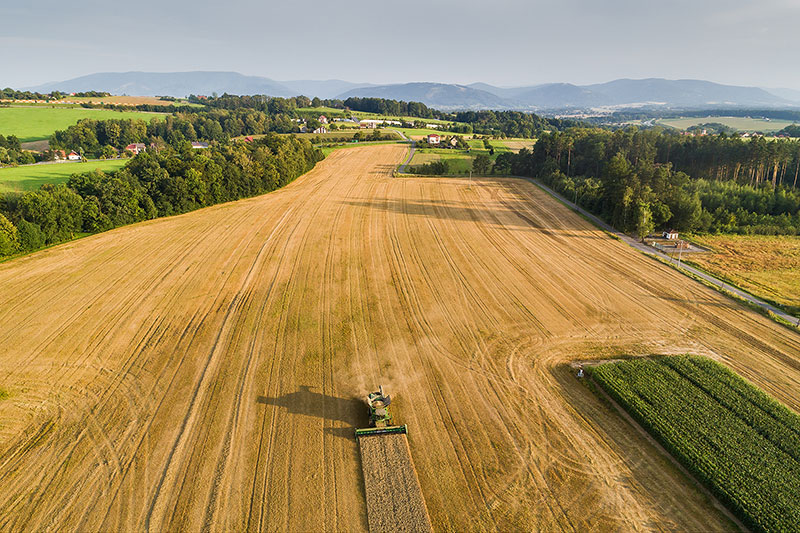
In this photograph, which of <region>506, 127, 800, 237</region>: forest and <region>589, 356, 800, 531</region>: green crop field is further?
<region>506, 127, 800, 237</region>: forest

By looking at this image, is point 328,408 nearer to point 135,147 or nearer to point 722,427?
point 722,427

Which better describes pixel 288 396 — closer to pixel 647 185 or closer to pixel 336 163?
pixel 647 185

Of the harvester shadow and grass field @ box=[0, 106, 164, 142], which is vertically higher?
grass field @ box=[0, 106, 164, 142]

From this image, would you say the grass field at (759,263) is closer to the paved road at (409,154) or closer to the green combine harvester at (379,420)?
the green combine harvester at (379,420)

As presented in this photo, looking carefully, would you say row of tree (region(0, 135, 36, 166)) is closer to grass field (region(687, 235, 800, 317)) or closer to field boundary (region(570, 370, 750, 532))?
field boundary (region(570, 370, 750, 532))

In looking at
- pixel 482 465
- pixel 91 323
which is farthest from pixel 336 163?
pixel 482 465

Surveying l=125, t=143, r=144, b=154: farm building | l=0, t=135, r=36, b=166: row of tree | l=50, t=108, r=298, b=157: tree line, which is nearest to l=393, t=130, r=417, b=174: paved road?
l=50, t=108, r=298, b=157: tree line
